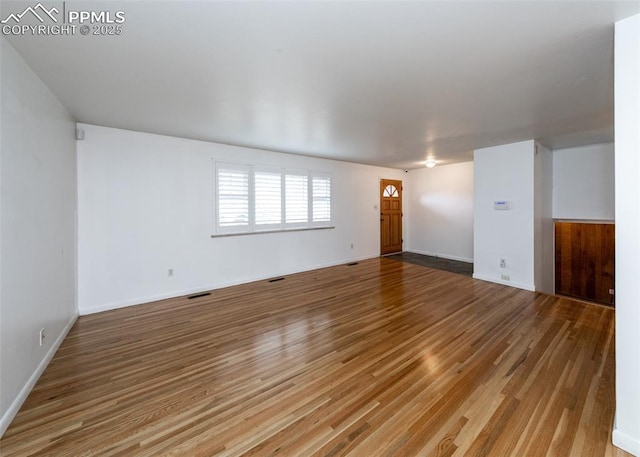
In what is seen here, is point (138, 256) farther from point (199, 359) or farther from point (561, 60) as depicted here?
point (561, 60)

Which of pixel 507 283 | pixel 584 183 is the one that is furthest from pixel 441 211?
pixel 507 283

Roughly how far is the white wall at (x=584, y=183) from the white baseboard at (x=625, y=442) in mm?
4970

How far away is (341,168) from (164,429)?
220 inches

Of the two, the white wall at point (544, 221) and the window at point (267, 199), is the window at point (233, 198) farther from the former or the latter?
the white wall at point (544, 221)

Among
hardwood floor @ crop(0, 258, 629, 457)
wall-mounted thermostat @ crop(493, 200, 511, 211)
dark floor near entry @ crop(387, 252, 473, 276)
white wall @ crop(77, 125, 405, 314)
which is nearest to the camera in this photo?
hardwood floor @ crop(0, 258, 629, 457)

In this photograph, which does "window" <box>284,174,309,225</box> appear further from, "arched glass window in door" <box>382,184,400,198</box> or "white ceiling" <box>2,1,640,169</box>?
"arched glass window in door" <box>382,184,400,198</box>

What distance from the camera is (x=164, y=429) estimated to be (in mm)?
1683

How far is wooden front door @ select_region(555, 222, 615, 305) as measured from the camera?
493 centimetres

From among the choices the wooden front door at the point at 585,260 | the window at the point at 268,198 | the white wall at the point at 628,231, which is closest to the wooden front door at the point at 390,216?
the window at the point at 268,198

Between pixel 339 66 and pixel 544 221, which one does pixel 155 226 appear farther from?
pixel 544 221

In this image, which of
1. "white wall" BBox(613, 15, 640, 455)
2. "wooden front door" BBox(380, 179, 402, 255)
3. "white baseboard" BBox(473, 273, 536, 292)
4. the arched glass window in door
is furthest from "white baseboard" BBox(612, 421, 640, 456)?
the arched glass window in door

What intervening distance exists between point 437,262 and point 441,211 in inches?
58.0

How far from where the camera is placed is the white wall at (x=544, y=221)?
4.53m

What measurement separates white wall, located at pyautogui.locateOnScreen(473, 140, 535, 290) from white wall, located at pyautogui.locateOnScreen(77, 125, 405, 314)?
3.56 meters
